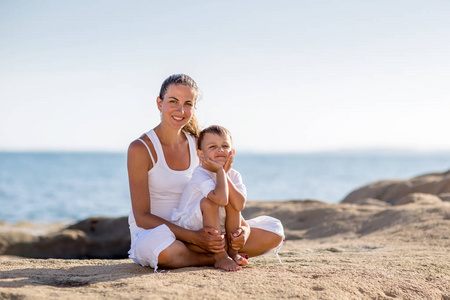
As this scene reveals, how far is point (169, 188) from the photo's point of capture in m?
3.59

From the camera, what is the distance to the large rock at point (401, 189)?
7.93 m

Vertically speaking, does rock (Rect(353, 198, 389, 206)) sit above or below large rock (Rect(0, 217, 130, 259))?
above

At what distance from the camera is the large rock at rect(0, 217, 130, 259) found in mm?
6648

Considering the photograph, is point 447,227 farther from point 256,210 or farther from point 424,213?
point 256,210

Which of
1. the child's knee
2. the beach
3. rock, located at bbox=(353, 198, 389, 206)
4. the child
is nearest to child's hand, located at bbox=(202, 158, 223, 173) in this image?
the child

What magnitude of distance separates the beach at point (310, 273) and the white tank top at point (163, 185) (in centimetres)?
48

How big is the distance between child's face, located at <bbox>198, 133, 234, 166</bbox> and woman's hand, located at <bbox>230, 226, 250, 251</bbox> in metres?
0.51

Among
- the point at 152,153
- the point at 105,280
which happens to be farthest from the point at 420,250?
the point at 105,280

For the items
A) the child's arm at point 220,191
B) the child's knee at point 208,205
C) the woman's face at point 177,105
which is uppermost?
the woman's face at point 177,105

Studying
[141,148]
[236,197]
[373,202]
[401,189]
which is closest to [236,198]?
[236,197]

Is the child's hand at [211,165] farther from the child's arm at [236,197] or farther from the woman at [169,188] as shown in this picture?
the woman at [169,188]

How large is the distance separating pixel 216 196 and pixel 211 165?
318 mm

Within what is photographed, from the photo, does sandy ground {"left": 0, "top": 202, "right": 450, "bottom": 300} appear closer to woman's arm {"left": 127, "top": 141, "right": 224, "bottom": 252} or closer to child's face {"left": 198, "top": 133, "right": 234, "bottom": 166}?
woman's arm {"left": 127, "top": 141, "right": 224, "bottom": 252}

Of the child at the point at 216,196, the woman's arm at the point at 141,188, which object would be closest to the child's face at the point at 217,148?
the child at the point at 216,196
